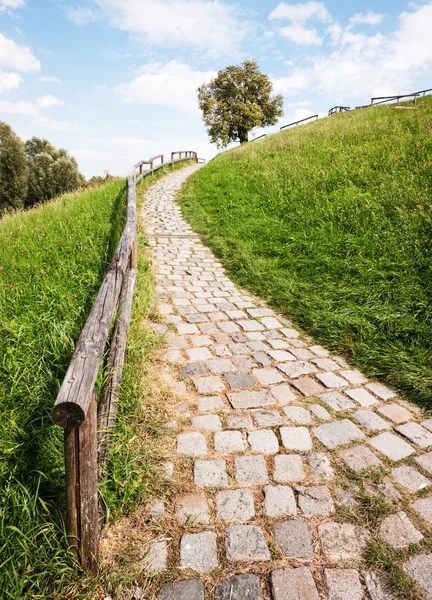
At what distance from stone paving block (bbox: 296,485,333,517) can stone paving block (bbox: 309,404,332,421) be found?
0.74 meters

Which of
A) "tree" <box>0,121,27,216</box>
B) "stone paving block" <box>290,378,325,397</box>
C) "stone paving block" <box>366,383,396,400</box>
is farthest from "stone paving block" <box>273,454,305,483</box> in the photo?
"tree" <box>0,121,27,216</box>

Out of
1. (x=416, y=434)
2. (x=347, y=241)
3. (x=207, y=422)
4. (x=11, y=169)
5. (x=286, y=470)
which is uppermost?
(x=11, y=169)

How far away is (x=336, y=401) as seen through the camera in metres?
3.39

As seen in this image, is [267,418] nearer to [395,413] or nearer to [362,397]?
[362,397]

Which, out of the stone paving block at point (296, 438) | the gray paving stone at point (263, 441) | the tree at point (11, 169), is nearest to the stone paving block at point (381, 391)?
the stone paving block at point (296, 438)

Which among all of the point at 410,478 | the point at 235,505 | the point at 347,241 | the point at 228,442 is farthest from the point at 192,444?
the point at 347,241

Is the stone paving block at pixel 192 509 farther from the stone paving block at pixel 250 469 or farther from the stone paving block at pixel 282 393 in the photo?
the stone paving block at pixel 282 393

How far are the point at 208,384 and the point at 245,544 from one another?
60.5 inches

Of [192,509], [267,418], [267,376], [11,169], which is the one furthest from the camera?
[11,169]

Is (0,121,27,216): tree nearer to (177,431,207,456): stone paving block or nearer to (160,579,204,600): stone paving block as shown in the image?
(177,431,207,456): stone paving block

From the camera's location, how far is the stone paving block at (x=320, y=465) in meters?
2.57

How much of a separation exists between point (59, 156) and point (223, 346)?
39.2 metres

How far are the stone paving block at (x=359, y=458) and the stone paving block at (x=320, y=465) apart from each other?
0.13m

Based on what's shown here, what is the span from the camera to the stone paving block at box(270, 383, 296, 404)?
3.35 metres
